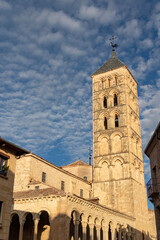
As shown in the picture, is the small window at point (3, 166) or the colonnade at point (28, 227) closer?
the small window at point (3, 166)

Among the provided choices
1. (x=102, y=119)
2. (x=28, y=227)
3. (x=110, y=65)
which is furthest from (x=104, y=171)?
(x=110, y=65)

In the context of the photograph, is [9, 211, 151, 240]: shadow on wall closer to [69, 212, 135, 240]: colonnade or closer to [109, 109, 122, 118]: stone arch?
[69, 212, 135, 240]: colonnade

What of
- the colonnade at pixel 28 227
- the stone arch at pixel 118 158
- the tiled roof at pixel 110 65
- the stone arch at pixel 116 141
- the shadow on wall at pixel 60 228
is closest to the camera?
the shadow on wall at pixel 60 228

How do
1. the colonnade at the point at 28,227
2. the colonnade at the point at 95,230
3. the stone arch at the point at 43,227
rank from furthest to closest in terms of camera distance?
1. the stone arch at the point at 43,227
2. the colonnade at the point at 28,227
3. the colonnade at the point at 95,230

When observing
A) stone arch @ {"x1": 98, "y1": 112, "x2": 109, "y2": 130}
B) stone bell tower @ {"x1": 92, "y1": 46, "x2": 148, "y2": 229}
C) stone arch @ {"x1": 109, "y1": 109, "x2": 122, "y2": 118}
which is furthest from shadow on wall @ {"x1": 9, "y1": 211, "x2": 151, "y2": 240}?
stone arch @ {"x1": 109, "y1": 109, "x2": 122, "y2": 118}

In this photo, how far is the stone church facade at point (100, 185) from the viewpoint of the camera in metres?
24.5

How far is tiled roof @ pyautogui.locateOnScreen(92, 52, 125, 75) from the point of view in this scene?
4748cm

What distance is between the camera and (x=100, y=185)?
40.4 metres

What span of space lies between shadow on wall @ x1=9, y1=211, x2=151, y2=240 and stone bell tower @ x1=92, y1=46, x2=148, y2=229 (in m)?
4.49

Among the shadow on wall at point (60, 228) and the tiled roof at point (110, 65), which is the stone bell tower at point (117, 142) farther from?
the shadow on wall at point (60, 228)

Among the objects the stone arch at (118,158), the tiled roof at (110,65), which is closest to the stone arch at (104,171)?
the stone arch at (118,158)

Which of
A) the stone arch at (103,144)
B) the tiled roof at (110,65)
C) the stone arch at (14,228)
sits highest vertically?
the tiled roof at (110,65)

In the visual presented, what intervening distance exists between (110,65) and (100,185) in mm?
20160

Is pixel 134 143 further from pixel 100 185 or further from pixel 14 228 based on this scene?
pixel 14 228
